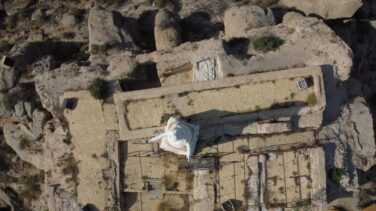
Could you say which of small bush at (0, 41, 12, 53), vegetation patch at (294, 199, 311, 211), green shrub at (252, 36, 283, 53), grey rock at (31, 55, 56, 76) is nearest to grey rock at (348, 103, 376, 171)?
vegetation patch at (294, 199, 311, 211)

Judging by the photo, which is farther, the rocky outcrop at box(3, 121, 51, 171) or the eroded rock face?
the rocky outcrop at box(3, 121, 51, 171)

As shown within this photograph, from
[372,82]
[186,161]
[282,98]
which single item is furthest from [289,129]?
[372,82]

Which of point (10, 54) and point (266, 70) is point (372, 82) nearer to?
point (266, 70)

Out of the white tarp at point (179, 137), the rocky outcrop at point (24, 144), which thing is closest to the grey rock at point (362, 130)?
the white tarp at point (179, 137)

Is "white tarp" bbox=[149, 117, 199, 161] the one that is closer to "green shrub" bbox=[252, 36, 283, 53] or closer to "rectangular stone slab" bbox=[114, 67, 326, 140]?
"rectangular stone slab" bbox=[114, 67, 326, 140]

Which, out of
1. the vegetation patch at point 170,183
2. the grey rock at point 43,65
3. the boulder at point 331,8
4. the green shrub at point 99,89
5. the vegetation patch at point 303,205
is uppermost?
the boulder at point 331,8

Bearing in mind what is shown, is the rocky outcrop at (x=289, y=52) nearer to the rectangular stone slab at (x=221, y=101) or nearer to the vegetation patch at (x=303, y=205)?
the rectangular stone slab at (x=221, y=101)

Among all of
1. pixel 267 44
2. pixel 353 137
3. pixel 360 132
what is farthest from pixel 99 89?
pixel 360 132

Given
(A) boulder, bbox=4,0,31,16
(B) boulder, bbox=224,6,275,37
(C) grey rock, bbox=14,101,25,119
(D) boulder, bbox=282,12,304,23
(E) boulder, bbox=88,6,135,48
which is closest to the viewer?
(D) boulder, bbox=282,12,304,23
